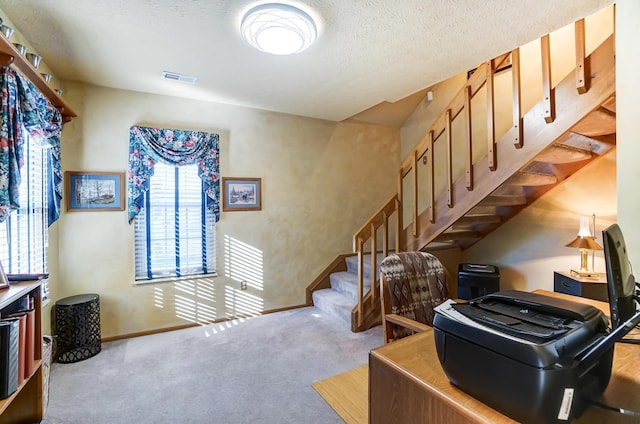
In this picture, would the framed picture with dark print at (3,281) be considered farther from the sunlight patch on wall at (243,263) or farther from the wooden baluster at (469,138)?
the wooden baluster at (469,138)

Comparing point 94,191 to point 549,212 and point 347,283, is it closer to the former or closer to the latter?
point 347,283

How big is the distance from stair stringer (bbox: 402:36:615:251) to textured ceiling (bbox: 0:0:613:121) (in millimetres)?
376

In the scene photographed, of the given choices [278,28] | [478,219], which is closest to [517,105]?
[478,219]

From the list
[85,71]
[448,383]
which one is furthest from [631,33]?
[85,71]

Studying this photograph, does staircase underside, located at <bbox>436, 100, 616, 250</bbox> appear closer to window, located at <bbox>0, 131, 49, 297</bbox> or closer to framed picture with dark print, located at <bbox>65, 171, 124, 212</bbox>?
framed picture with dark print, located at <bbox>65, 171, 124, 212</bbox>

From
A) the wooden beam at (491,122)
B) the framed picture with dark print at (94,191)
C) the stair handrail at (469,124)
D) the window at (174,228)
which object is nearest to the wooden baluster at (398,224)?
the stair handrail at (469,124)

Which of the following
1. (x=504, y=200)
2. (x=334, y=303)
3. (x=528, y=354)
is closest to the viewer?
(x=528, y=354)

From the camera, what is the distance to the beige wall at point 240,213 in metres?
3.01

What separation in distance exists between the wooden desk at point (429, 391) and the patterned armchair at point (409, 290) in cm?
67

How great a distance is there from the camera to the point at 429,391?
91cm

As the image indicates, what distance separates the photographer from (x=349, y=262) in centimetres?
434

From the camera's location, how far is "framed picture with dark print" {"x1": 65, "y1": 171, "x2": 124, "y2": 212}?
294 centimetres

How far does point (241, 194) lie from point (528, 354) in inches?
134

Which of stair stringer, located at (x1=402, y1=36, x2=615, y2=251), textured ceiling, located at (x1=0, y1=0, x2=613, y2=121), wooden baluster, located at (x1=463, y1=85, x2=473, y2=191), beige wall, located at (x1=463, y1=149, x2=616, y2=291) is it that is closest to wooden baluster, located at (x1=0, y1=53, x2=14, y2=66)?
textured ceiling, located at (x1=0, y1=0, x2=613, y2=121)
